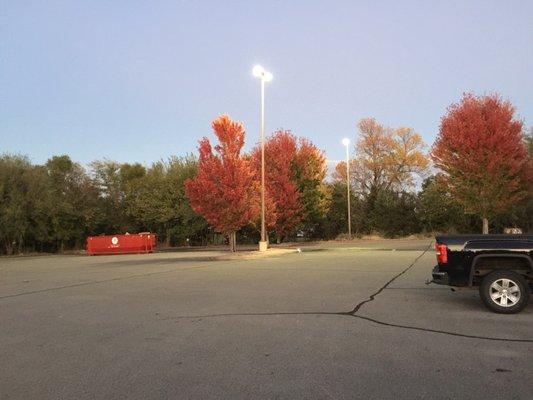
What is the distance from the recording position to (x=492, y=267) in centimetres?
947

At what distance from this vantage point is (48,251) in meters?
46.5

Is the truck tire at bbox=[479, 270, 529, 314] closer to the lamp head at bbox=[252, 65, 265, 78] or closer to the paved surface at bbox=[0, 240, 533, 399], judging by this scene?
the paved surface at bbox=[0, 240, 533, 399]

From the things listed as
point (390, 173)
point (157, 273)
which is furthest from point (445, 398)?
point (390, 173)

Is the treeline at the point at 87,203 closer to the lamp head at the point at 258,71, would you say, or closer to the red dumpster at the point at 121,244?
the red dumpster at the point at 121,244

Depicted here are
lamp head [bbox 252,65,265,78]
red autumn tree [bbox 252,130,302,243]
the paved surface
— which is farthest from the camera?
red autumn tree [bbox 252,130,302,243]

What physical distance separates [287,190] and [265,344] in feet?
107

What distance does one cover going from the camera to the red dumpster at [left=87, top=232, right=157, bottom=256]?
1492 inches

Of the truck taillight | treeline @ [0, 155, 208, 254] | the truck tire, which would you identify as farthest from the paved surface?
treeline @ [0, 155, 208, 254]

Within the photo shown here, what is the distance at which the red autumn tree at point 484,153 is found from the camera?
29.9 meters

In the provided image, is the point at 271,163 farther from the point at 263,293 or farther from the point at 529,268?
the point at 529,268

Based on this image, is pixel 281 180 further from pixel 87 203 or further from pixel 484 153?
pixel 87 203

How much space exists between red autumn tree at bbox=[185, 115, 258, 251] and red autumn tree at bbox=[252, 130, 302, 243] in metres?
8.80

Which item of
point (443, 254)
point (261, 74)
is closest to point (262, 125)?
point (261, 74)

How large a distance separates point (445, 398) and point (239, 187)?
→ 25.1m
